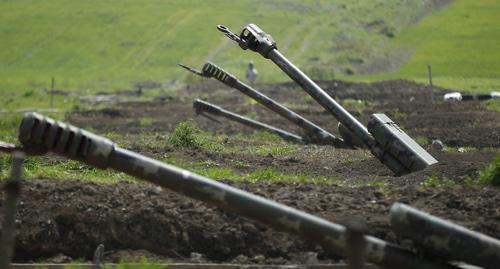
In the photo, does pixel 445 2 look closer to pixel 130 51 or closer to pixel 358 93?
pixel 130 51

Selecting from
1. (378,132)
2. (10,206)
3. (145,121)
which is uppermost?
(10,206)

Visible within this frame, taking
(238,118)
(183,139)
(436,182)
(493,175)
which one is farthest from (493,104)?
(493,175)

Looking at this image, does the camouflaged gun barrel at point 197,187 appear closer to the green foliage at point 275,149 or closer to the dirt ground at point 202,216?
the dirt ground at point 202,216

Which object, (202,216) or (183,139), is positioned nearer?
(202,216)

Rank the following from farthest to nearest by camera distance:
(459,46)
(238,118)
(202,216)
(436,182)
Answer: (459,46), (238,118), (436,182), (202,216)

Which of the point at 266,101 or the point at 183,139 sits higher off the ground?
the point at 266,101

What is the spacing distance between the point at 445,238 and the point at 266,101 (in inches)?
494

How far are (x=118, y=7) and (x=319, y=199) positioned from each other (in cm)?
7987

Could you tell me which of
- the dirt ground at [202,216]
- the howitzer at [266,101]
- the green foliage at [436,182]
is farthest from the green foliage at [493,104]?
the green foliage at [436,182]

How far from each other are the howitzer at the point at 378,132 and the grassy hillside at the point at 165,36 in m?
41.3

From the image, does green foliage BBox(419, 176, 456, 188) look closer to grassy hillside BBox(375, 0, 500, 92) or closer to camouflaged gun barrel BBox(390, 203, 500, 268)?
camouflaged gun barrel BBox(390, 203, 500, 268)

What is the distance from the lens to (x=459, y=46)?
6322 cm

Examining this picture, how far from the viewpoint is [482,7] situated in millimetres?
80062

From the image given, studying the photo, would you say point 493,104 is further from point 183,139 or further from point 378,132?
point 378,132
